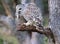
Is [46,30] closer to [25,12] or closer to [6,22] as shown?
[25,12]

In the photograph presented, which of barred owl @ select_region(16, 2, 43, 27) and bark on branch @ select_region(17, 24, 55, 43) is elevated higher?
barred owl @ select_region(16, 2, 43, 27)

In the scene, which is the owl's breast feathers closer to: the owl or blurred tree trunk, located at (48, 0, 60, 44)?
the owl

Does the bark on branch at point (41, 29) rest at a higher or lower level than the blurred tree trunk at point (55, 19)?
lower

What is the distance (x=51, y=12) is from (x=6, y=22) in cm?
170

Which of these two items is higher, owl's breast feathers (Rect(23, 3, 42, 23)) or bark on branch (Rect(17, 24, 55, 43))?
owl's breast feathers (Rect(23, 3, 42, 23))

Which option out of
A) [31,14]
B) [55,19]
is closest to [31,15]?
[31,14]

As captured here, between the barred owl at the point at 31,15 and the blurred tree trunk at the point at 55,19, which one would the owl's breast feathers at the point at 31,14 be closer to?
the barred owl at the point at 31,15

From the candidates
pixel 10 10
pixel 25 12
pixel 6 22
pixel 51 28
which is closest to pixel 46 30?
pixel 51 28

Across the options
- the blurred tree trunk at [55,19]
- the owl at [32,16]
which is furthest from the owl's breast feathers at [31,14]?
the blurred tree trunk at [55,19]

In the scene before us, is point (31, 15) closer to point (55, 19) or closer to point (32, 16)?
point (32, 16)

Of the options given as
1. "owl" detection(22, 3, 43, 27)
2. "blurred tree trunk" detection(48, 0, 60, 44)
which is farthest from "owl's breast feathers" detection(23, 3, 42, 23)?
"blurred tree trunk" detection(48, 0, 60, 44)

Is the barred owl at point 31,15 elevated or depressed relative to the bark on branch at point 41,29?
elevated

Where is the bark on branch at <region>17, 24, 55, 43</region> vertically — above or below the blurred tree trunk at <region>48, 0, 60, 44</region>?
below

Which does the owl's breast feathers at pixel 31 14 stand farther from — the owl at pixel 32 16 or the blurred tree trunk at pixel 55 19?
the blurred tree trunk at pixel 55 19
